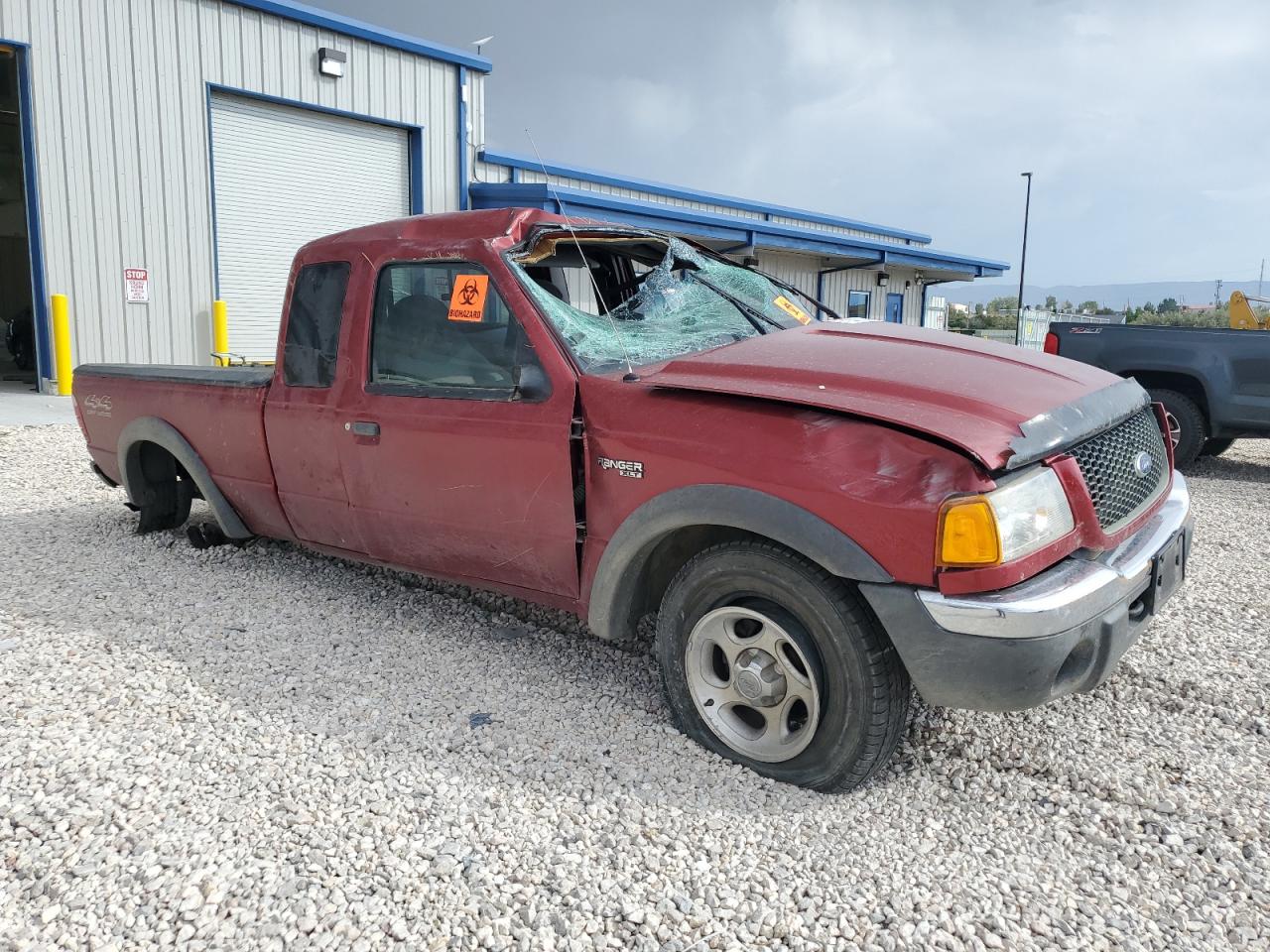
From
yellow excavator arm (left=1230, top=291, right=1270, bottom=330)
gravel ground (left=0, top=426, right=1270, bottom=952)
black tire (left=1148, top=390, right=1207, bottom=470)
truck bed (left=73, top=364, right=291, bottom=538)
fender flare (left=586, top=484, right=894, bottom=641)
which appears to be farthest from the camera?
yellow excavator arm (left=1230, top=291, right=1270, bottom=330)

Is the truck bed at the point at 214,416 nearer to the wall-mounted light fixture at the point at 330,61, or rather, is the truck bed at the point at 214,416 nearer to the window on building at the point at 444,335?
the window on building at the point at 444,335

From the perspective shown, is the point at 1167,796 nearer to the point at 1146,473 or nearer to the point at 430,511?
the point at 1146,473

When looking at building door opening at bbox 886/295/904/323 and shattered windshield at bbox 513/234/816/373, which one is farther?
building door opening at bbox 886/295/904/323

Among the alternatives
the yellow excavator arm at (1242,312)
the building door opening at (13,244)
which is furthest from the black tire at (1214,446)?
the building door opening at (13,244)

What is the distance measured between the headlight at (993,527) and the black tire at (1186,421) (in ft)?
21.9

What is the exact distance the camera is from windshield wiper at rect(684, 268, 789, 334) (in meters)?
3.78

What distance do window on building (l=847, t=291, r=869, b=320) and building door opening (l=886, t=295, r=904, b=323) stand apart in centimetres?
110

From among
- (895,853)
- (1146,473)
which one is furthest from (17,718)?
(1146,473)

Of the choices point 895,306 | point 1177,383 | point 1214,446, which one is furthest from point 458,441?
point 895,306

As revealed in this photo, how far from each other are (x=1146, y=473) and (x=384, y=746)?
9.00ft

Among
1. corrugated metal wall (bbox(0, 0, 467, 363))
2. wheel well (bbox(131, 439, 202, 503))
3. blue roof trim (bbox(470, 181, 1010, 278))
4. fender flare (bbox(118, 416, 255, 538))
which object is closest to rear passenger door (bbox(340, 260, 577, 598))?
fender flare (bbox(118, 416, 255, 538))

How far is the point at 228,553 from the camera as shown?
521 centimetres

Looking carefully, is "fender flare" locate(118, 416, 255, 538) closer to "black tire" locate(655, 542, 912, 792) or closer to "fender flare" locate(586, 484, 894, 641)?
"fender flare" locate(586, 484, 894, 641)

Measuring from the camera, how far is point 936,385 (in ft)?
8.91
